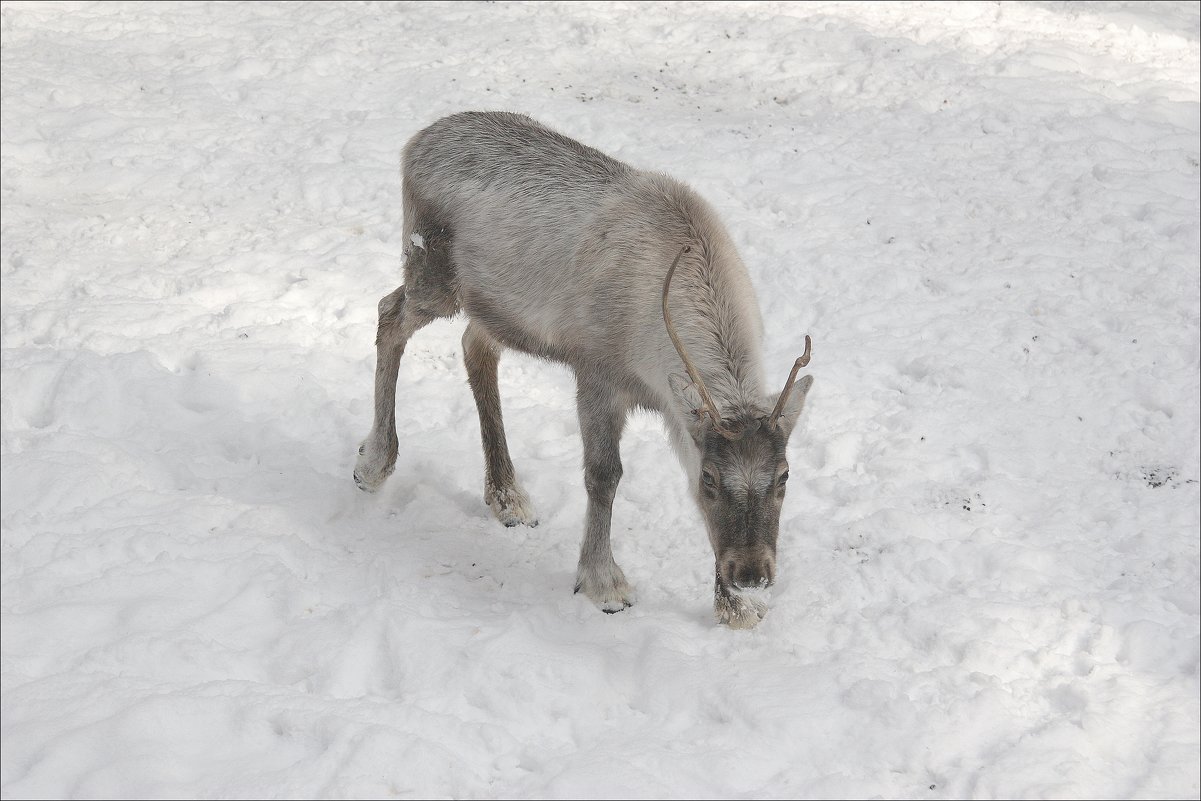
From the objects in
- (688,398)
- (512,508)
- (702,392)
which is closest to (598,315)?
(688,398)

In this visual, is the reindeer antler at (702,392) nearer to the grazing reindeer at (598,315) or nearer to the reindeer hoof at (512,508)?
the grazing reindeer at (598,315)

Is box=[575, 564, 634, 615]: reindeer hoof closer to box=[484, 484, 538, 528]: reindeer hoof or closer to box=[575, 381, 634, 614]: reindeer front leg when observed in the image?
box=[575, 381, 634, 614]: reindeer front leg

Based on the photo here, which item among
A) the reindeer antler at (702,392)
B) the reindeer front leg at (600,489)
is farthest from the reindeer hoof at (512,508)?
the reindeer antler at (702,392)

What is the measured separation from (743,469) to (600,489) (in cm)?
110

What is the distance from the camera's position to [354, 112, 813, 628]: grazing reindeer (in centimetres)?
420

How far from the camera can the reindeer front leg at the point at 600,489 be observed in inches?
197

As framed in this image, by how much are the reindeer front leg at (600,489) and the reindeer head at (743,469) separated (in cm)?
79

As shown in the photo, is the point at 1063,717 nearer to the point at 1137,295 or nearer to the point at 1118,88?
the point at 1137,295

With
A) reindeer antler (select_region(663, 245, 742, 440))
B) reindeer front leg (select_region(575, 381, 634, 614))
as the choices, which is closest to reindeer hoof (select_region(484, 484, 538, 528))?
reindeer front leg (select_region(575, 381, 634, 614))

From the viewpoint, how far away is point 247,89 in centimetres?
967

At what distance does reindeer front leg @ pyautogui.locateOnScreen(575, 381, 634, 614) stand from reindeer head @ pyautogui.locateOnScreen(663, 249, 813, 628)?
793 mm

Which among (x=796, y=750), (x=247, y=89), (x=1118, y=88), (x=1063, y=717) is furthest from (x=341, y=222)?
(x=1118, y=88)

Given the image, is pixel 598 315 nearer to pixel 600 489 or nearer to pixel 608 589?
pixel 600 489

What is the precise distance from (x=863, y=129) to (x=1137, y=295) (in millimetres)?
2962
